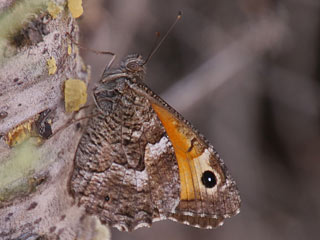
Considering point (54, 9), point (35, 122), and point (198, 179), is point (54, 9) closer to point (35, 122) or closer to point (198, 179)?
point (35, 122)

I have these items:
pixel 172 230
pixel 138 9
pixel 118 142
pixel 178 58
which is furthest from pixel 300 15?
pixel 118 142

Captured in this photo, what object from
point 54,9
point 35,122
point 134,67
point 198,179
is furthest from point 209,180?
point 54,9

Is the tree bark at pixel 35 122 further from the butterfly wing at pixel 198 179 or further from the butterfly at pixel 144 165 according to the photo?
the butterfly wing at pixel 198 179

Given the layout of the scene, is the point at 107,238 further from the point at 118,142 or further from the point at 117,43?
the point at 117,43

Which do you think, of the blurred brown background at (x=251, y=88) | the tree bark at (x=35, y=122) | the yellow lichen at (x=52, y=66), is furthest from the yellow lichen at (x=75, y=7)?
the blurred brown background at (x=251, y=88)

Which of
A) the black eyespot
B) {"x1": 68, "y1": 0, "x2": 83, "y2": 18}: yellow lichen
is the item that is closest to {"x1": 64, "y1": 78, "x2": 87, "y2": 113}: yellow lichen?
{"x1": 68, "y1": 0, "x2": 83, "y2": 18}: yellow lichen

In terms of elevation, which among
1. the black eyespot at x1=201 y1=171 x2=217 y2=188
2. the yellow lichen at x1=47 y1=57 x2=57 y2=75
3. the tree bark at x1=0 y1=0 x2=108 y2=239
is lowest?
the tree bark at x1=0 y1=0 x2=108 y2=239

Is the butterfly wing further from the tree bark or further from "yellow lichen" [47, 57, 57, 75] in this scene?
"yellow lichen" [47, 57, 57, 75]
